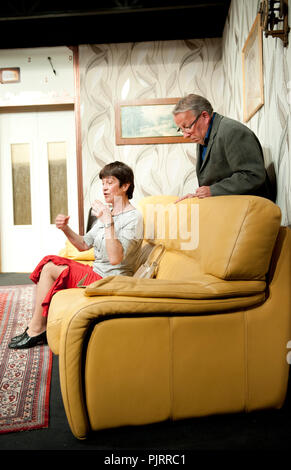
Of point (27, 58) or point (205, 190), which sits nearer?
point (205, 190)

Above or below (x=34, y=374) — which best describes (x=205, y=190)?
above

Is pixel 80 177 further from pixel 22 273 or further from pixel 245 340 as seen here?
pixel 245 340

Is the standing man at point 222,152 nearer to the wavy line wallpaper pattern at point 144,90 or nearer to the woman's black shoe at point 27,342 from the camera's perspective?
the woman's black shoe at point 27,342

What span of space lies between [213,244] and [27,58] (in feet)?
12.6

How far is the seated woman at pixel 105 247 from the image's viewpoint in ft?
5.89

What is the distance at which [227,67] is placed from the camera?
365cm

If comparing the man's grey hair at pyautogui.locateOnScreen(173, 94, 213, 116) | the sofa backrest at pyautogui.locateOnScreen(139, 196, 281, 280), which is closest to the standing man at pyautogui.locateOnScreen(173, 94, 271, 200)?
the man's grey hair at pyautogui.locateOnScreen(173, 94, 213, 116)

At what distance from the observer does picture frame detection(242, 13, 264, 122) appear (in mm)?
2182

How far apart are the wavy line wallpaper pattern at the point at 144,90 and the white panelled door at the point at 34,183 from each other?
391mm

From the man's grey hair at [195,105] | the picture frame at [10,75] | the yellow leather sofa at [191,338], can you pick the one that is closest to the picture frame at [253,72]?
the man's grey hair at [195,105]

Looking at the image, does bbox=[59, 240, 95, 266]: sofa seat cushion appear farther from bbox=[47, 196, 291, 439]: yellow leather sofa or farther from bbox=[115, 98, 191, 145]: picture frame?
bbox=[47, 196, 291, 439]: yellow leather sofa

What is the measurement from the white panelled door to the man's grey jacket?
277 centimetres

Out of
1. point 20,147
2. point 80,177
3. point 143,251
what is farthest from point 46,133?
point 143,251

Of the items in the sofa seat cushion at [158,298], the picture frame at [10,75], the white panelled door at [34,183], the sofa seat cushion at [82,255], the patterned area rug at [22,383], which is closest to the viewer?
the sofa seat cushion at [158,298]
